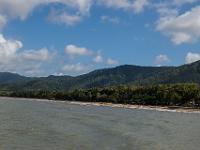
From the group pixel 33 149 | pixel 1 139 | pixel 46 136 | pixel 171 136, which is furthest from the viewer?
pixel 171 136

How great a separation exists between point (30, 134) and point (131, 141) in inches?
549

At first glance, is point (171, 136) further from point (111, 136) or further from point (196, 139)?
point (111, 136)

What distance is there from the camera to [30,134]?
60.6 metres

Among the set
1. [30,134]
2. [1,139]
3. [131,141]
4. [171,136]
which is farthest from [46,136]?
[171,136]

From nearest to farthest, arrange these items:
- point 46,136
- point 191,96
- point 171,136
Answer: point 46,136
point 171,136
point 191,96

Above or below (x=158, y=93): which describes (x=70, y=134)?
below

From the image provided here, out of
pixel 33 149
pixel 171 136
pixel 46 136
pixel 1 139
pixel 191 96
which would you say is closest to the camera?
pixel 33 149

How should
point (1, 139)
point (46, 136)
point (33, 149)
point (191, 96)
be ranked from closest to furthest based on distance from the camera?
A: 1. point (33, 149)
2. point (1, 139)
3. point (46, 136)
4. point (191, 96)

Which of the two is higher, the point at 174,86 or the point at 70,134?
the point at 174,86

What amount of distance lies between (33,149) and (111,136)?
16.9 m

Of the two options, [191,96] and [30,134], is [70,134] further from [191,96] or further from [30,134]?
[191,96]

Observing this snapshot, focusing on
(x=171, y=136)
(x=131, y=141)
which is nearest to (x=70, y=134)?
(x=131, y=141)

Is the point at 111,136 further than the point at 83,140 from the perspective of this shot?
Yes

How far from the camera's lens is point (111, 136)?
2393 inches
